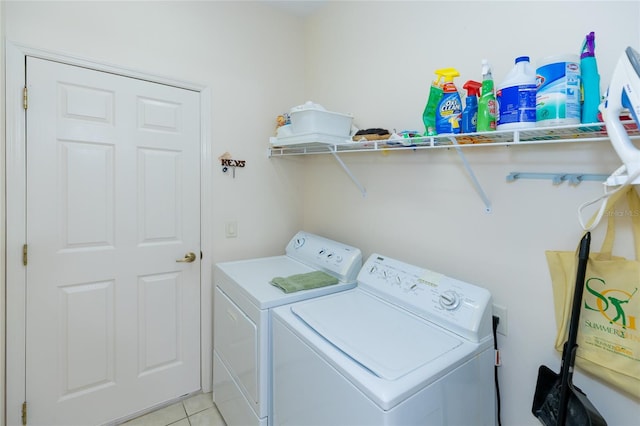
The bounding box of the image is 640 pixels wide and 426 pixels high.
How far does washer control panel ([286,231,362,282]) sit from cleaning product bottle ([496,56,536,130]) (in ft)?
3.40

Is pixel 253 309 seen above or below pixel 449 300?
below

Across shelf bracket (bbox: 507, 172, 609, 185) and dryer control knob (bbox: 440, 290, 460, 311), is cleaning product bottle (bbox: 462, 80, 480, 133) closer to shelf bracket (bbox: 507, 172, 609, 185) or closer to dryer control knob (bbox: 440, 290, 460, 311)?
shelf bracket (bbox: 507, 172, 609, 185)

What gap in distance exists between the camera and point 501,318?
1364mm

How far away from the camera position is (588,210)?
113 cm

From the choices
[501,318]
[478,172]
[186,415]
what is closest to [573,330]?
[501,318]

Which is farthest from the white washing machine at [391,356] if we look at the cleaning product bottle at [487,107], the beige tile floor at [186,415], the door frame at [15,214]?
the door frame at [15,214]

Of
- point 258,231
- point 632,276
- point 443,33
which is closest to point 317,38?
point 443,33

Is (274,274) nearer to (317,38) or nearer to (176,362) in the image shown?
(176,362)

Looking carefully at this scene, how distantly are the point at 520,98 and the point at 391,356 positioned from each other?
96cm

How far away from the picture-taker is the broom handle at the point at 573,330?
102 cm

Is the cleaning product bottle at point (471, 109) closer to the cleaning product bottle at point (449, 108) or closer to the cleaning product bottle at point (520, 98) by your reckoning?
the cleaning product bottle at point (449, 108)

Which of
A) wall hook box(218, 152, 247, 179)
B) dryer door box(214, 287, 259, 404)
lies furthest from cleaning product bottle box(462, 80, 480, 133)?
wall hook box(218, 152, 247, 179)

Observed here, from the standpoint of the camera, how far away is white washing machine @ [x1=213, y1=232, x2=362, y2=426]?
148 cm

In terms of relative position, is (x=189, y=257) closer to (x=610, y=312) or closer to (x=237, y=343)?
(x=237, y=343)
